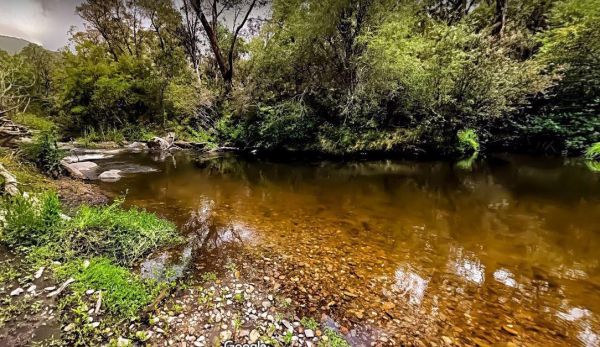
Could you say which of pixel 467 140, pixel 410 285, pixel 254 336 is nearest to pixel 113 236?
pixel 254 336

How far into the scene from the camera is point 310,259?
17.6 ft

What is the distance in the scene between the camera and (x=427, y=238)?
644 centimetres

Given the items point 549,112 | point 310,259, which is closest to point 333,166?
point 310,259

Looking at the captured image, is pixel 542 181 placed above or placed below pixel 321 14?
below

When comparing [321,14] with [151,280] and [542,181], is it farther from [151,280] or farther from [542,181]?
[151,280]

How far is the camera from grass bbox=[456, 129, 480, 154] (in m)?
16.2

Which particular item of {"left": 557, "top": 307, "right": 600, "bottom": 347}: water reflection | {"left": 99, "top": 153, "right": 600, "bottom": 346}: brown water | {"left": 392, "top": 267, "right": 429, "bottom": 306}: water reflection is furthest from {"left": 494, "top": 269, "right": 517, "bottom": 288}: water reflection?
{"left": 392, "top": 267, "right": 429, "bottom": 306}: water reflection

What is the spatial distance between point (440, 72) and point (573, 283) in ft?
41.3

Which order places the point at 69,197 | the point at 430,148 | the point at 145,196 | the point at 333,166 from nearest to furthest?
the point at 69,197 → the point at 145,196 → the point at 333,166 → the point at 430,148

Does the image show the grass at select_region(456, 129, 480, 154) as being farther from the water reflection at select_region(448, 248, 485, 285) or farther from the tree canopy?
the water reflection at select_region(448, 248, 485, 285)

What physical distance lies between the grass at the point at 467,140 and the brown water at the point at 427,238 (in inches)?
145

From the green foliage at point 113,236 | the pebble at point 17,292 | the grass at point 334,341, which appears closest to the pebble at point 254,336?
the grass at point 334,341

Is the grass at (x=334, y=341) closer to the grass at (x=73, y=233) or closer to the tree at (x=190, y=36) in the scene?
the grass at (x=73, y=233)

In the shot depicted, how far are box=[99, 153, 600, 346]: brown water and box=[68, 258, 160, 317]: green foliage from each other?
1.50 m
